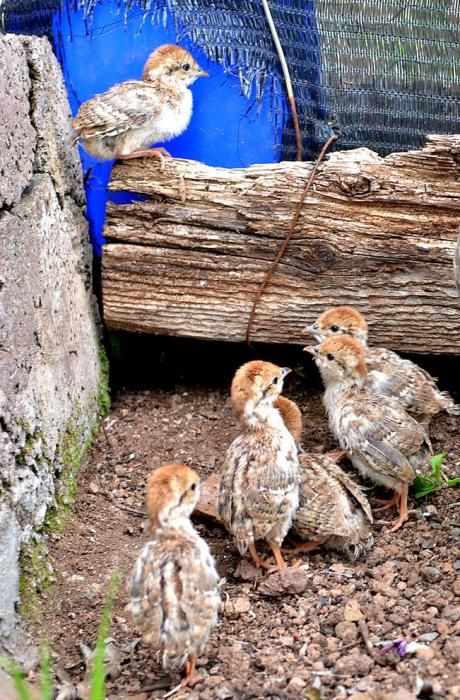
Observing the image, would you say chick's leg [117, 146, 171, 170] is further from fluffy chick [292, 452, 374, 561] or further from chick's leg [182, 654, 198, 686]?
chick's leg [182, 654, 198, 686]

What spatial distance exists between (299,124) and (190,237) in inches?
38.6

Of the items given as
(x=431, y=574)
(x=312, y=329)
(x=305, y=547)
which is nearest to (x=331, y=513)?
(x=305, y=547)

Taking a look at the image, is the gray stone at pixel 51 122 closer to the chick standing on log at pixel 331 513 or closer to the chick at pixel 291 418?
the chick at pixel 291 418

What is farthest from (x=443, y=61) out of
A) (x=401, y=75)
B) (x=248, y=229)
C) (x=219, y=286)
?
(x=219, y=286)

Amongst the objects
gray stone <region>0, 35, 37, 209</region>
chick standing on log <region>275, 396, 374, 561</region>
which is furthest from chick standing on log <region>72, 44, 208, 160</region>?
chick standing on log <region>275, 396, 374, 561</region>

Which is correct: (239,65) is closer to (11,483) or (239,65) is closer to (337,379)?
(337,379)

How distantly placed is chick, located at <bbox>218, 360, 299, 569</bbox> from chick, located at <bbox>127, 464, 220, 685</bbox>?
0.61 m

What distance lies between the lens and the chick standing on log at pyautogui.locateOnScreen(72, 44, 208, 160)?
552 centimetres

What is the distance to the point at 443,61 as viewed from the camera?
5.62m

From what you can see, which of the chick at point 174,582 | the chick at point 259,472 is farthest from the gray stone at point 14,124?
the chick at point 174,582

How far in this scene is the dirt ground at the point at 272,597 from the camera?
370 cm

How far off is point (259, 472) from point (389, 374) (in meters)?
1.27

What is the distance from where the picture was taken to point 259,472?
178 inches

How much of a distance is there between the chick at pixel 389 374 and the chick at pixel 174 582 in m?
1.83
